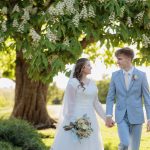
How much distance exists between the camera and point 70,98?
9.25 metres

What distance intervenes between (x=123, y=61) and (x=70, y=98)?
4.05ft

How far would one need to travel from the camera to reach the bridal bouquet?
911 centimetres

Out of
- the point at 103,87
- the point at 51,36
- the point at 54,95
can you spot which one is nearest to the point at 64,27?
the point at 51,36

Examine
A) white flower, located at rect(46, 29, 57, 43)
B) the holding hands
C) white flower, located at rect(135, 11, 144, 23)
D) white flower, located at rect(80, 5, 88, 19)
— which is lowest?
the holding hands

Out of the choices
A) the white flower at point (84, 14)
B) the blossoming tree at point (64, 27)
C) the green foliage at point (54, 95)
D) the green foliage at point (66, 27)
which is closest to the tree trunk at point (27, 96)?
the blossoming tree at point (64, 27)

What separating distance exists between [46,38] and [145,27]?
2.17 m

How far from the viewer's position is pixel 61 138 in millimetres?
9500

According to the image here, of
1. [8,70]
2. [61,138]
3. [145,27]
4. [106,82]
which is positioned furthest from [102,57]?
[106,82]

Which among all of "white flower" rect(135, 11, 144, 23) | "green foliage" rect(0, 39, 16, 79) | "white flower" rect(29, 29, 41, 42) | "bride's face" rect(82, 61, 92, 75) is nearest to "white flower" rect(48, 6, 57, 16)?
"white flower" rect(29, 29, 41, 42)

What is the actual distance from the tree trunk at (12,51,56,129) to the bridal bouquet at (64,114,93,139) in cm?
1116

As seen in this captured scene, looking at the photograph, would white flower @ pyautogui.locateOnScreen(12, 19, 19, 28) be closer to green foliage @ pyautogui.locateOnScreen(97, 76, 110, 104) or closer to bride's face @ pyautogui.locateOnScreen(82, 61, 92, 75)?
bride's face @ pyautogui.locateOnScreen(82, 61, 92, 75)

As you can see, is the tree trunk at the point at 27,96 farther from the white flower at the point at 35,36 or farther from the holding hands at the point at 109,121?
the holding hands at the point at 109,121

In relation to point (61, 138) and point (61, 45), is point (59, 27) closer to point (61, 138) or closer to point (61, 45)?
point (61, 45)

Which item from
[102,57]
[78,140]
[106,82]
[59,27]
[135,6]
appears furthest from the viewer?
[106,82]
